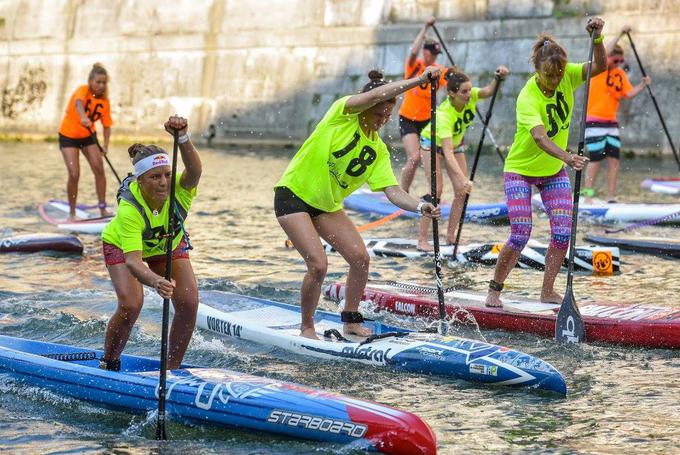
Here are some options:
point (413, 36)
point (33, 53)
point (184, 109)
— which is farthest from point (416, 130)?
point (33, 53)

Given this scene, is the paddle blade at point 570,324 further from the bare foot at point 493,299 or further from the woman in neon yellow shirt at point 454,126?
the woman in neon yellow shirt at point 454,126

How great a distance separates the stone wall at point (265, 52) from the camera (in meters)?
20.0

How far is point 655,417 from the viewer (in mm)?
6238

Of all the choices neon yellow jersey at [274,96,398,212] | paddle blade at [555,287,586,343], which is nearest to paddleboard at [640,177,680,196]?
paddle blade at [555,287,586,343]

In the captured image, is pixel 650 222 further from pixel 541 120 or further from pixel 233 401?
pixel 233 401

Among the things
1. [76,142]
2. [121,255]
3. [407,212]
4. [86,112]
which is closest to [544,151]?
[121,255]

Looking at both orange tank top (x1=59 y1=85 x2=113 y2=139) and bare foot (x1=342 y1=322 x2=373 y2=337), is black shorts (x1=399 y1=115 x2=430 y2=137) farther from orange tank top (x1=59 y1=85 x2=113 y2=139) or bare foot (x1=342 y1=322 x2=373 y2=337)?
bare foot (x1=342 y1=322 x2=373 y2=337)

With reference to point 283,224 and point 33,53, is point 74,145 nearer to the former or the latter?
point 283,224

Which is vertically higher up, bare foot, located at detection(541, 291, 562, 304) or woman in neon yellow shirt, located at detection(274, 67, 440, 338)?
woman in neon yellow shirt, located at detection(274, 67, 440, 338)

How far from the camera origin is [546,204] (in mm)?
8453

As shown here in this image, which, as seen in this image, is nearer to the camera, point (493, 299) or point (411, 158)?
point (493, 299)

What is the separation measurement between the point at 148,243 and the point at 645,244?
6.53m

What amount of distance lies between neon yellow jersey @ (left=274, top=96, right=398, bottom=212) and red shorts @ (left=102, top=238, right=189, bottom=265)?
3.63 ft

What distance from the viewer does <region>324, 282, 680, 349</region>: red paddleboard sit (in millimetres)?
7762
